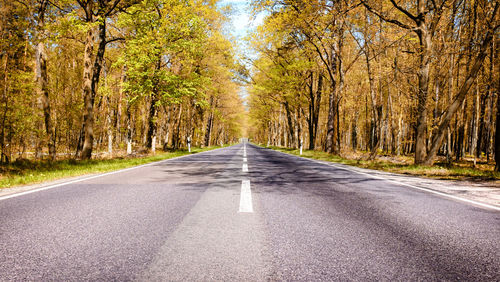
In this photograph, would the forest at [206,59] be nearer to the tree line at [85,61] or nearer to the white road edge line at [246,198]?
the tree line at [85,61]

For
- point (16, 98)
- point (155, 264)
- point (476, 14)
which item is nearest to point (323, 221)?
point (155, 264)

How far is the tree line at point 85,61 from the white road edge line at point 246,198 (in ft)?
28.7

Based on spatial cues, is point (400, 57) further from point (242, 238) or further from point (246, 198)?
point (242, 238)

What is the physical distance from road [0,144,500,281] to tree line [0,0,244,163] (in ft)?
26.2

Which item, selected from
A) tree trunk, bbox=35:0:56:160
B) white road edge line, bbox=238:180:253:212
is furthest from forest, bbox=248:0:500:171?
tree trunk, bbox=35:0:56:160

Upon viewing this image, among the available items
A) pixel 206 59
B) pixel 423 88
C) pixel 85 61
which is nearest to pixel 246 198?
pixel 423 88

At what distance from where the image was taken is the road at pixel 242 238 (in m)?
1.86

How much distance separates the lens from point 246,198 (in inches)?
163

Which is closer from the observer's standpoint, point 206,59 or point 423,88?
point 423,88

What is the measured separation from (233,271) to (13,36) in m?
11.8

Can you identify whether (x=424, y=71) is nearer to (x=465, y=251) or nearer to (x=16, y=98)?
(x=465, y=251)

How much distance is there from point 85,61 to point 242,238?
1232cm

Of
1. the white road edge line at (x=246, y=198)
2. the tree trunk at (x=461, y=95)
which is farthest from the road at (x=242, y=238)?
the tree trunk at (x=461, y=95)

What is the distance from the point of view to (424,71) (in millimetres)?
10438
